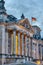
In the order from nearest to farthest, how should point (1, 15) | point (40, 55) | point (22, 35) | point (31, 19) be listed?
point (1, 15) → point (22, 35) → point (31, 19) → point (40, 55)

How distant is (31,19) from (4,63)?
64.4 feet

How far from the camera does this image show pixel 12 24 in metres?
62.0

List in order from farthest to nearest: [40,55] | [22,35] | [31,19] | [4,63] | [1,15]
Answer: [40,55] < [31,19] < [22,35] < [1,15] < [4,63]

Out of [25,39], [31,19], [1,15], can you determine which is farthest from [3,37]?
[31,19]

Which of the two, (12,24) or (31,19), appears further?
(31,19)

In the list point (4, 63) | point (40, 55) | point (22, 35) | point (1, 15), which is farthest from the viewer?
point (40, 55)

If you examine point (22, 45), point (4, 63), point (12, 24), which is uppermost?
point (12, 24)

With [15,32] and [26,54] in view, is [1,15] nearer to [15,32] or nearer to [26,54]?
[15,32]

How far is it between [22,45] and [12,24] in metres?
7.53

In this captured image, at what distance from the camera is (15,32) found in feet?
204

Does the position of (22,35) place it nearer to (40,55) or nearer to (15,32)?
(15,32)

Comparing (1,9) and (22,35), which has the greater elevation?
(1,9)

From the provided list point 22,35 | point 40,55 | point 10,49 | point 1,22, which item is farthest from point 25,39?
point 40,55

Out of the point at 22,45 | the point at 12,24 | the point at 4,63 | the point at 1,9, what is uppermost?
the point at 1,9
